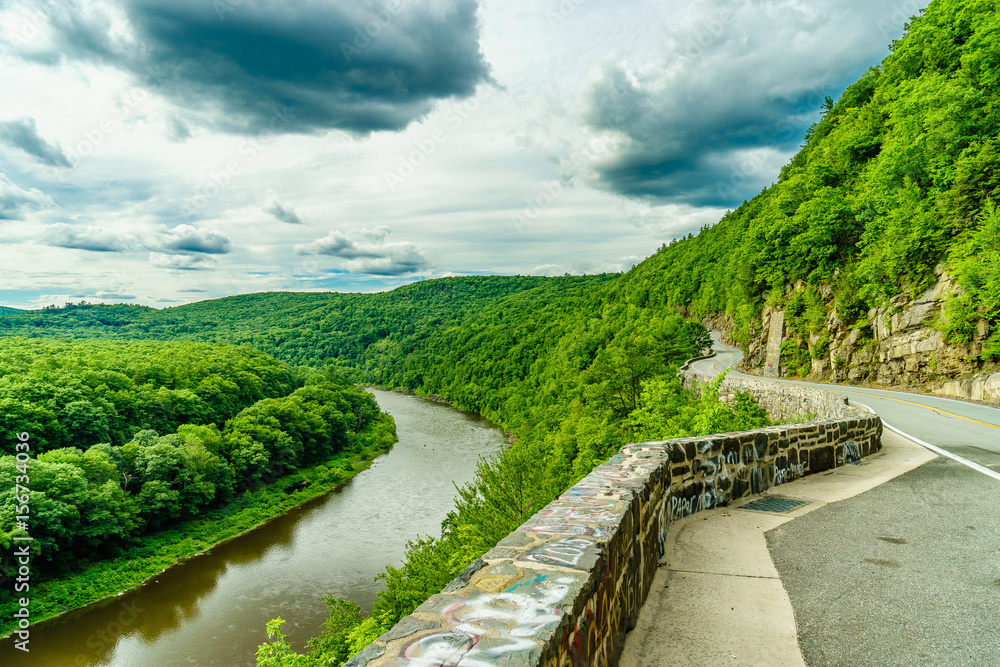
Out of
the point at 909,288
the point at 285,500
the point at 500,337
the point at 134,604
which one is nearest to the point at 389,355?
the point at 500,337

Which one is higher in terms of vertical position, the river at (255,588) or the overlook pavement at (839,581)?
the overlook pavement at (839,581)

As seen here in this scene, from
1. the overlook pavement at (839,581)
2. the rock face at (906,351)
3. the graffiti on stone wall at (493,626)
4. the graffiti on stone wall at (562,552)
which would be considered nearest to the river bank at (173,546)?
the overlook pavement at (839,581)

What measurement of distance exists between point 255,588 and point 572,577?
103 feet

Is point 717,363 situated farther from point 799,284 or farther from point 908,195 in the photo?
point 908,195

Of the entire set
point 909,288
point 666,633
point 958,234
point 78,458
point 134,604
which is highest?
point 958,234

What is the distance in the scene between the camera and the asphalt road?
330 cm

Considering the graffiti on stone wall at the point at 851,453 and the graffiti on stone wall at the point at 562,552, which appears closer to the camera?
the graffiti on stone wall at the point at 562,552

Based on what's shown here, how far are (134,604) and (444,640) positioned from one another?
112 feet

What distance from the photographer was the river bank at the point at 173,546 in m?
26.9

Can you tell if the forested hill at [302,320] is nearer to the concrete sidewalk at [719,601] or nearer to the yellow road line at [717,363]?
the yellow road line at [717,363]

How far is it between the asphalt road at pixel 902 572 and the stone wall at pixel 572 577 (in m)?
1.08

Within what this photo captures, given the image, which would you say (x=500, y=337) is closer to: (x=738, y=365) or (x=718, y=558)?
(x=738, y=365)

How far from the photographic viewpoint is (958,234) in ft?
61.0

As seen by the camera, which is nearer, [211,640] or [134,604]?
[211,640]
